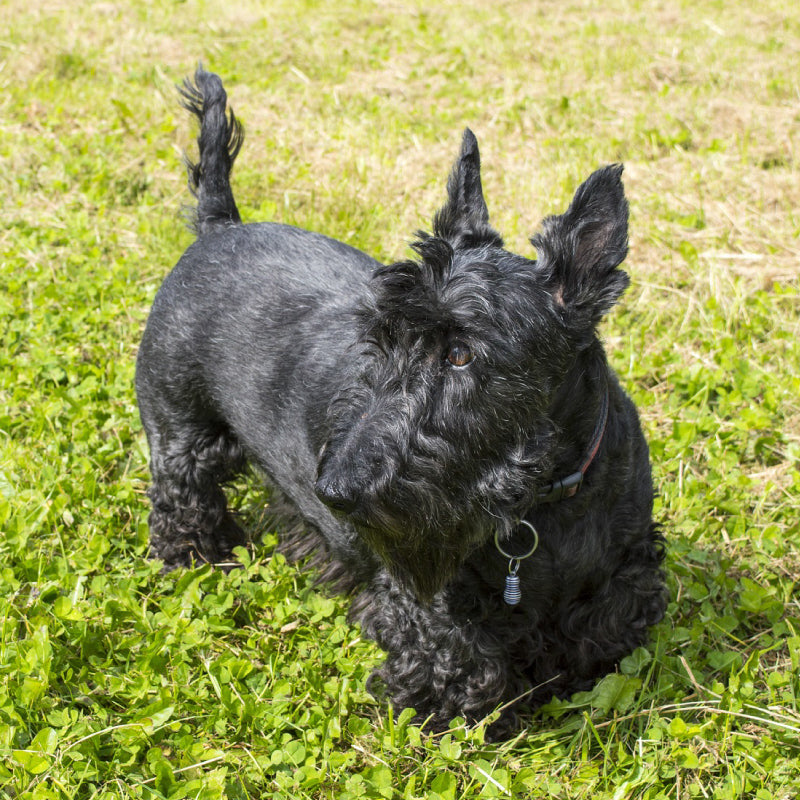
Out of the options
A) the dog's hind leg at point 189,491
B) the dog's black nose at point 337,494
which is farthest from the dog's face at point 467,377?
the dog's hind leg at point 189,491

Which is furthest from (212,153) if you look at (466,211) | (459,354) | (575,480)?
(575,480)

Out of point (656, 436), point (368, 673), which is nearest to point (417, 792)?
point (368, 673)

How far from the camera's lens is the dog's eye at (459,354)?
2225mm

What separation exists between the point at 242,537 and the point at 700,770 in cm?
207

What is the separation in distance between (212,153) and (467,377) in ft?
5.71

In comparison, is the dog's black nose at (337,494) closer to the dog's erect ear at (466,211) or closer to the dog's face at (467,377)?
the dog's face at (467,377)

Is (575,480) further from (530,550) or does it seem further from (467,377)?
(467,377)

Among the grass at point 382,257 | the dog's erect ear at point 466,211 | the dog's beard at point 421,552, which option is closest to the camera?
the dog's beard at point 421,552

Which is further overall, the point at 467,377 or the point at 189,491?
the point at 189,491

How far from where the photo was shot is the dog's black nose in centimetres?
214

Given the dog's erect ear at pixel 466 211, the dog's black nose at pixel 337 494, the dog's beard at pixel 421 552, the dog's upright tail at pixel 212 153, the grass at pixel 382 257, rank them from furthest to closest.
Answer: the dog's upright tail at pixel 212 153 < the grass at pixel 382 257 < the dog's erect ear at pixel 466 211 < the dog's beard at pixel 421 552 < the dog's black nose at pixel 337 494

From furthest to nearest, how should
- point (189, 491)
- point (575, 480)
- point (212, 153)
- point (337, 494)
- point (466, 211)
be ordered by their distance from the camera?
point (189, 491) → point (212, 153) → point (466, 211) → point (575, 480) → point (337, 494)

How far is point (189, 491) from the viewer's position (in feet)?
11.5

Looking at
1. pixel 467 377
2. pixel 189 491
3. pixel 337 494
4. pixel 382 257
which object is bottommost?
pixel 189 491
